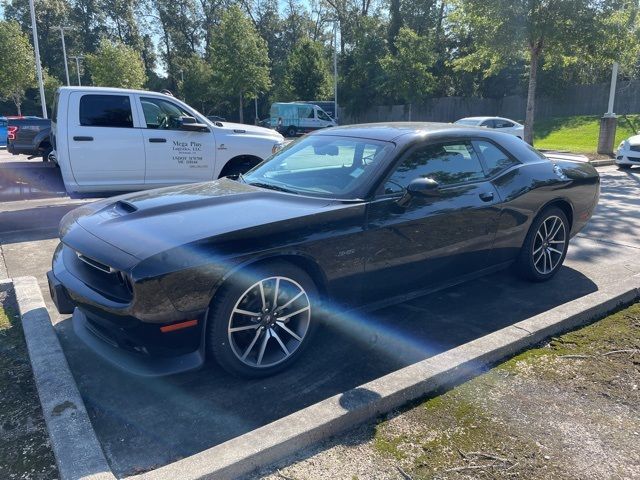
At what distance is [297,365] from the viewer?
3.56 m

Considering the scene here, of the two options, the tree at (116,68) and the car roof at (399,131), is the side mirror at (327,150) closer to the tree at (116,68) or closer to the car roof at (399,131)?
the car roof at (399,131)

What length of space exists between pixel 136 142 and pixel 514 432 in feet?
23.4

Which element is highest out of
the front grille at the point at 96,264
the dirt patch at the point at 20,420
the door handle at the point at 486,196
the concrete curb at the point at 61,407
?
the door handle at the point at 486,196

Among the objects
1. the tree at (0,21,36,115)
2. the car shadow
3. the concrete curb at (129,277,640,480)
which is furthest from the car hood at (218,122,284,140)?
the tree at (0,21,36,115)

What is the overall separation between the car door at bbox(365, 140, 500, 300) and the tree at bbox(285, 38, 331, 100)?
132ft

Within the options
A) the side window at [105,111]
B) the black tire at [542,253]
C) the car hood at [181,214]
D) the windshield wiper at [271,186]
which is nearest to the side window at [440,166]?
the car hood at [181,214]

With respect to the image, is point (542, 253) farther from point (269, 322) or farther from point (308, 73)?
point (308, 73)

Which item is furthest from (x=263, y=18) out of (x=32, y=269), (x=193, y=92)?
(x=32, y=269)

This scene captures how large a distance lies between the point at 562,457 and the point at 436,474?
646 mm

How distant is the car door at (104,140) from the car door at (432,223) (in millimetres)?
5544

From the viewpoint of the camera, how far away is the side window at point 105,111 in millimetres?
7961

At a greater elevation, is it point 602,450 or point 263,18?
point 263,18

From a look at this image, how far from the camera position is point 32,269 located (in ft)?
18.4

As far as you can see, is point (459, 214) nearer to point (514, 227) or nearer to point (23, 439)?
point (514, 227)
